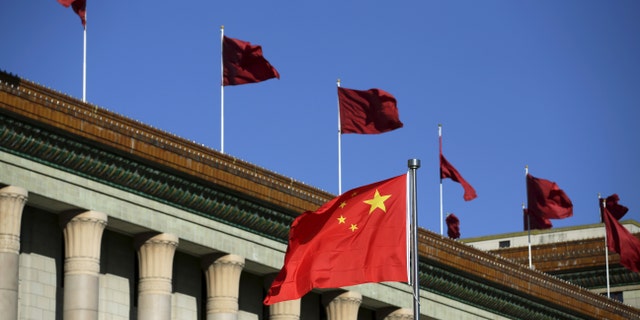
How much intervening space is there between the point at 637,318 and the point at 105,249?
114 feet

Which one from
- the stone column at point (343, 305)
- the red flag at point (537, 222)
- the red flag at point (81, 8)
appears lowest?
the stone column at point (343, 305)

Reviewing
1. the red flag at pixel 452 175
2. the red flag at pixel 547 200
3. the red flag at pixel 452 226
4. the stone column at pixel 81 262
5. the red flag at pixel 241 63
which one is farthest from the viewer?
the red flag at pixel 452 226

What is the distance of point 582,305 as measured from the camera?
89438mm

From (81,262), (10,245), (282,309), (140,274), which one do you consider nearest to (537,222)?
(282,309)

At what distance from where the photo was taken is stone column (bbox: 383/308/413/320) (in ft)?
258

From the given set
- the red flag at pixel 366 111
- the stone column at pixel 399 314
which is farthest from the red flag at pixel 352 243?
the stone column at pixel 399 314

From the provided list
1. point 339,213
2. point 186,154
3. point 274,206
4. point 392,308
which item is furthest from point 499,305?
point 339,213

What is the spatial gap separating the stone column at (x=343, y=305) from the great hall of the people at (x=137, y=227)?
0.13 ft

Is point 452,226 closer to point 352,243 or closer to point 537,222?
point 537,222

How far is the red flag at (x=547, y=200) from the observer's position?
303 ft

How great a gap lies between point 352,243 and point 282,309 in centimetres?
2581

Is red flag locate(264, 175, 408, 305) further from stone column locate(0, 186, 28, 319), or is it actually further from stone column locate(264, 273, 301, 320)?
stone column locate(264, 273, 301, 320)

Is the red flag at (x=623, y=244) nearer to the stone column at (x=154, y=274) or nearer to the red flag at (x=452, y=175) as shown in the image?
the red flag at (x=452, y=175)

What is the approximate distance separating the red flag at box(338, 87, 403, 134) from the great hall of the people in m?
4.62
